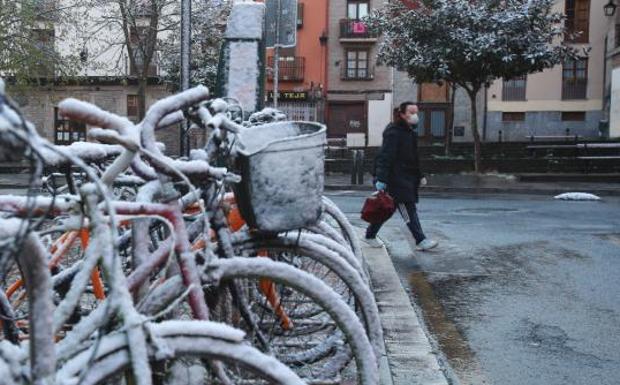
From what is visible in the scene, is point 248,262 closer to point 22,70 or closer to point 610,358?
point 610,358

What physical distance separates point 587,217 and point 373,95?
1089 inches

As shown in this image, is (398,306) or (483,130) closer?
(398,306)

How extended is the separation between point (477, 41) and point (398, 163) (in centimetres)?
1394

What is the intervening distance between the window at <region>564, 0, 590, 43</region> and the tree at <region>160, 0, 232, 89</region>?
16963 millimetres

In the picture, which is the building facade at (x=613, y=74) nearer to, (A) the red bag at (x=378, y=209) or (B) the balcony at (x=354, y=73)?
(B) the balcony at (x=354, y=73)

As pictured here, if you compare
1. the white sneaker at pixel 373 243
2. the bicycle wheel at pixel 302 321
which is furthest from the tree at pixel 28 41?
the bicycle wheel at pixel 302 321

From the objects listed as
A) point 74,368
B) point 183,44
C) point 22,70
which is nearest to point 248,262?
point 74,368

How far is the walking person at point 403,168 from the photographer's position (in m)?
8.34

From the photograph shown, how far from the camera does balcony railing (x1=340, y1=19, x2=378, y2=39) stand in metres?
39.2

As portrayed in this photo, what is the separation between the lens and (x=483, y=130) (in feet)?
123

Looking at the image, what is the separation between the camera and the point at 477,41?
21344 millimetres

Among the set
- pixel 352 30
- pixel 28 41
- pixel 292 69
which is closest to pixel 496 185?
pixel 28 41

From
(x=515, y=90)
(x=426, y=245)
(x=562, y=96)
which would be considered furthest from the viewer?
(x=515, y=90)

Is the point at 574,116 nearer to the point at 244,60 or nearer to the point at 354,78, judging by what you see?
the point at 354,78
